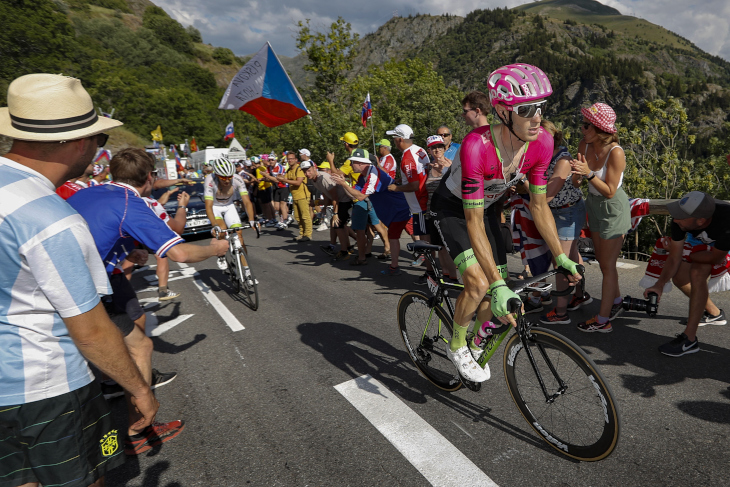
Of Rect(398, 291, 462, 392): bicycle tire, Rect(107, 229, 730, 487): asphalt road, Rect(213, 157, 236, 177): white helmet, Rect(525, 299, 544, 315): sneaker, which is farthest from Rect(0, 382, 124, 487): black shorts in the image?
Rect(213, 157, 236, 177): white helmet

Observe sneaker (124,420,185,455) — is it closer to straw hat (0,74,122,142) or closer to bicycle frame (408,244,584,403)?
bicycle frame (408,244,584,403)

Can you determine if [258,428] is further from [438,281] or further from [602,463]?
[602,463]

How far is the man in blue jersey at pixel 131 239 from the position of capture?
260 cm

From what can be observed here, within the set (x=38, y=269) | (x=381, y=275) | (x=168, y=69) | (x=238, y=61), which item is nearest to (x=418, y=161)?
(x=381, y=275)

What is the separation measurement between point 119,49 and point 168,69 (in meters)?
12.3

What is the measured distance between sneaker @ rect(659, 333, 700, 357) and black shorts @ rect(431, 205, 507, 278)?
68.6 inches

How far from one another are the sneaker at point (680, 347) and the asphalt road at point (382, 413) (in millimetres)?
58

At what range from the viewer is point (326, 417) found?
10.2 feet

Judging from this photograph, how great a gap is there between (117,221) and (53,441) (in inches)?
58.4

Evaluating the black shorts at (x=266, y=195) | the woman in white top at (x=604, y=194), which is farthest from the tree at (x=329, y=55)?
the woman in white top at (x=604, y=194)

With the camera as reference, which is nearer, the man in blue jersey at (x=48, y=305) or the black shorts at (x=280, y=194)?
the man in blue jersey at (x=48, y=305)

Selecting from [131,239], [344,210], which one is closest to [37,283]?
[131,239]

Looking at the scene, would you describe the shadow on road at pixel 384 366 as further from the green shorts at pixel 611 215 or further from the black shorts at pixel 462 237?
the green shorts at pixel 611 215

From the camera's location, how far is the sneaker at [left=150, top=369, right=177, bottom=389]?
387 cm
